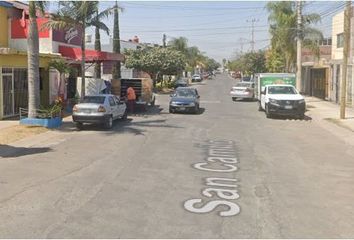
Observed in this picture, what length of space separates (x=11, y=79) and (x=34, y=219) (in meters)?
18.0

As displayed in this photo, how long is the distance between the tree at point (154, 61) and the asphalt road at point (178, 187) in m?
34.9

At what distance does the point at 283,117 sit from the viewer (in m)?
27.8

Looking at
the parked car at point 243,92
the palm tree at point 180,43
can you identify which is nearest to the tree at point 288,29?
the parked car at point 243,92

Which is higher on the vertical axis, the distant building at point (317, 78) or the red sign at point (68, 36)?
the red sign at point (68, 36)

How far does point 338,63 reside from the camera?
36125 mm

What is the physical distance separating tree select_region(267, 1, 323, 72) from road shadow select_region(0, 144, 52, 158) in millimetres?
33201

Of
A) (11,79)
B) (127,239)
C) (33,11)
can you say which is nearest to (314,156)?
(127,239)

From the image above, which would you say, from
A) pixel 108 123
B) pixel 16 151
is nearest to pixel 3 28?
pixel 108 123

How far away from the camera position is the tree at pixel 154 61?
174ft

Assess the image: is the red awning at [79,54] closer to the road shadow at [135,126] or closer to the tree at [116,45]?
the road shadow at [135,126]

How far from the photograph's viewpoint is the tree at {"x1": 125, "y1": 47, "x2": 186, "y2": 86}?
53094 millimetres

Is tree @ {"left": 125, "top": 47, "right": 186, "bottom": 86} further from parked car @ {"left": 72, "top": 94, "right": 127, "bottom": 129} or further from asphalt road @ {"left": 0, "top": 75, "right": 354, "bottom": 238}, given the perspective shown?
asphalt road @ {"left": 0, "top": 75, "right": 354, "bottom": 238}

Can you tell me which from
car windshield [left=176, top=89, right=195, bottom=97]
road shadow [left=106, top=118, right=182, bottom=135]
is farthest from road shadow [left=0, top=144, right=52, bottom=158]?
car windshield [left=176, top=89, right=195, bottom=97]

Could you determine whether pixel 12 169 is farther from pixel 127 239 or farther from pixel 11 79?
pixel 11 79
